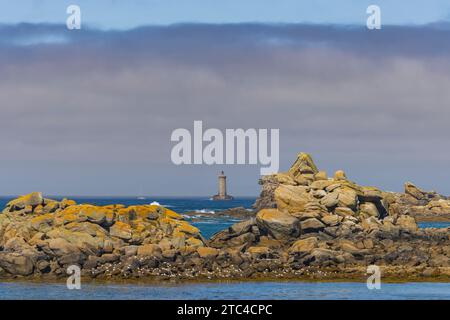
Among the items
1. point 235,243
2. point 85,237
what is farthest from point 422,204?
point 85,237

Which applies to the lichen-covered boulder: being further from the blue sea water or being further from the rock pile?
the blue sea water

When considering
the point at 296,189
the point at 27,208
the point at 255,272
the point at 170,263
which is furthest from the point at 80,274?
the point at 296,189

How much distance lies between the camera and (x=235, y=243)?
7538 centimetres

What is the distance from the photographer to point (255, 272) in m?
61.0

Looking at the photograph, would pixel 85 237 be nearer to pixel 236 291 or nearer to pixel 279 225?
pixel 236 291

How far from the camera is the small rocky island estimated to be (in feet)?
199

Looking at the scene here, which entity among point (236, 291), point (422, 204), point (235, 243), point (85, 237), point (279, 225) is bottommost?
point (422, 204)

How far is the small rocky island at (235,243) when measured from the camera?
60.5m

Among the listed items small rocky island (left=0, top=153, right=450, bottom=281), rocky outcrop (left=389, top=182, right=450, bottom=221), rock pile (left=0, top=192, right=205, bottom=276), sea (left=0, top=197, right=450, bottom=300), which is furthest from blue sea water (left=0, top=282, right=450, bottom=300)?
rocky outcrop (left=389, top=182, right=450, bottom=221)

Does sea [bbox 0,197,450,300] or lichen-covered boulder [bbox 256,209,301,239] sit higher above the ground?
lichen-covered boulder [bbox 256,209,301,239]

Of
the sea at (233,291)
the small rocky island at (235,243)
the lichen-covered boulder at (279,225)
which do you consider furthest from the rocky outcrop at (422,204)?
the sea at (233,291)

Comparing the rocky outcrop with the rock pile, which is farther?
the rocky outcrop
